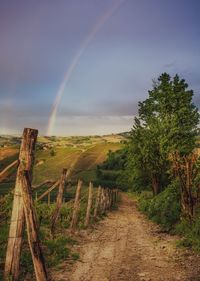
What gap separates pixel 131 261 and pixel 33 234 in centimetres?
472

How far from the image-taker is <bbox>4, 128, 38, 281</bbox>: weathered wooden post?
8.61 metres

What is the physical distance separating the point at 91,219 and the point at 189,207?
8.51 meters

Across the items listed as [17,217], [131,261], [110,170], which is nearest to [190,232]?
[131,261]

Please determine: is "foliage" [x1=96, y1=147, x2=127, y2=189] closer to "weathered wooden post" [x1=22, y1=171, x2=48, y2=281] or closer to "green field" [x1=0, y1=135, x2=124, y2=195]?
"green field" [x1=0, y1=135, x2=124, y2=195]

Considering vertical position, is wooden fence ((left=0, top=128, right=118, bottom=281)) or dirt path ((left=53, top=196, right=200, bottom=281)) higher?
wooden fence ((left=0, top=128, right=118, bottom=281))

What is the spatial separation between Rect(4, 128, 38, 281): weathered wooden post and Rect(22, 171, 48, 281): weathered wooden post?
0.23 meters

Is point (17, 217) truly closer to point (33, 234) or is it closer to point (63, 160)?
point (33, 234)

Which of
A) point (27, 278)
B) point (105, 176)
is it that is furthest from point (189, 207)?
point (105, 176)

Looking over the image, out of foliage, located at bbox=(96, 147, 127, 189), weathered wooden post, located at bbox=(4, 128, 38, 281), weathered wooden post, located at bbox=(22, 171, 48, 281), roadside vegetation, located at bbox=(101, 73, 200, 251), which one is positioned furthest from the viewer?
foliage, located at bbox=(96, 147, 127, 189)

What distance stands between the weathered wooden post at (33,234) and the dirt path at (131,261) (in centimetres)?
163

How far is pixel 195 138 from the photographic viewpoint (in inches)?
1426

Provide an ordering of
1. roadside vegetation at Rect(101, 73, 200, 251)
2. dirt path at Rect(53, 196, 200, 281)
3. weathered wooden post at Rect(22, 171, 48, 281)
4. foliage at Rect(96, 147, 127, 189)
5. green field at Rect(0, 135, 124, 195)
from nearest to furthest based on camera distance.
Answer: weathered wooden post at Rect(22, 171, 48, 281)
dirt path at Rect(53, 196, 200, 281)
roadside vegetation at Rect(101, 73, 200, 251)
foliage at Rect(96, 147, 127, 189)
green field at Rect(0, 135, 124, 195)

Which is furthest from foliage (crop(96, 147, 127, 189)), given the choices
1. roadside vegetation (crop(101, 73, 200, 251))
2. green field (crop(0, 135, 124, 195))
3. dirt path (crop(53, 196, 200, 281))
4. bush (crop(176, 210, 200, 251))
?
dirt path (crop(53, 196, 200, 281))

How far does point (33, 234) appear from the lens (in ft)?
26.5
